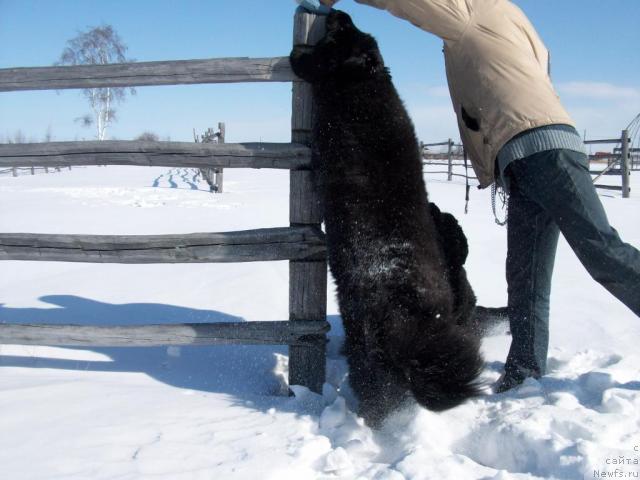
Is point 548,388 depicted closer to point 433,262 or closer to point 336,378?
point 433,262

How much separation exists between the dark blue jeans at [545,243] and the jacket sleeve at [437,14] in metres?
0.63

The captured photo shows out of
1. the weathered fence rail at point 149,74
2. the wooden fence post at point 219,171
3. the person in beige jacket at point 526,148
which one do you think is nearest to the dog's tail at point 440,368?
the person in beige jacket at point 526,148

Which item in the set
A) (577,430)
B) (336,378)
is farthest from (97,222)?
(577,430)

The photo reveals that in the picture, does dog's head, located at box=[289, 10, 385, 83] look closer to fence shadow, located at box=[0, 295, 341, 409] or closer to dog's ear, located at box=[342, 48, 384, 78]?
dog's ear, located at box=[342, 48, 384, 78]

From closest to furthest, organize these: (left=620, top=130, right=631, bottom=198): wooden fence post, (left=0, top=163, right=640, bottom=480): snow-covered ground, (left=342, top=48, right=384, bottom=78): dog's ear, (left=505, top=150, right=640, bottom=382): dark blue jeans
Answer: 1. (left=0, top=163, right=640, bottom=480): snow-covered ground
2. (left=505, top=150, right=640, bottom=382): dark blue jeans
3. (left=342, top=48, right=384, bottom=78): dog's ear
4. (left=620, top=130, right=631, bottom=198): wooden fence post

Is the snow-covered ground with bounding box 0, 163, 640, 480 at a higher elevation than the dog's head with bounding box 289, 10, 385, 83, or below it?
below

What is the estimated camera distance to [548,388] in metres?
2.20

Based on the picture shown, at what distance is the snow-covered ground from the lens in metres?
1.72

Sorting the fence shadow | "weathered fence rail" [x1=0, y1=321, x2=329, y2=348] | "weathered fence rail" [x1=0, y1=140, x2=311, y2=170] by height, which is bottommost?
the fence shadow

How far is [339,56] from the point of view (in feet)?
7.68

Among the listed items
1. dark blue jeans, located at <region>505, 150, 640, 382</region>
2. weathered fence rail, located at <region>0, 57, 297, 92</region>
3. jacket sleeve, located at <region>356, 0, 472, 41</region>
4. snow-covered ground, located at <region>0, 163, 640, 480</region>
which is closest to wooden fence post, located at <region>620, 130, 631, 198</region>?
snow-covered ground, located at <region>0, 163, 640, 480</region>

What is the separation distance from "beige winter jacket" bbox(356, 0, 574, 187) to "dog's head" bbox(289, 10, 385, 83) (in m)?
0.22

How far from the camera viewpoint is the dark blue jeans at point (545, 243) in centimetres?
199

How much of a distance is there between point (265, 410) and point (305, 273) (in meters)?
0.69
